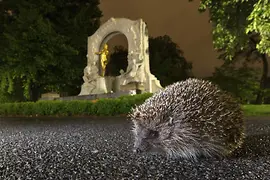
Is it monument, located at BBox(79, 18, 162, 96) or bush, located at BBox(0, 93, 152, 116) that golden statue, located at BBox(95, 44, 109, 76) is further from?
bush, located at BBox(0, 93, 152, 116)

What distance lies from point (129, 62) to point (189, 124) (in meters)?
15.3

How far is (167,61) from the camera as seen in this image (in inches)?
1185

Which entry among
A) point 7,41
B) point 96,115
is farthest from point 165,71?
point 96,115

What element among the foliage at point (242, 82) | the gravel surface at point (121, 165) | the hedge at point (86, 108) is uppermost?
the foliage at point (242, 82)

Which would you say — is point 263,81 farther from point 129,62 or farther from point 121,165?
point 121,165

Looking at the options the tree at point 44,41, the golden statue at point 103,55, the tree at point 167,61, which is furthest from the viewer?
the tree at point 167,61

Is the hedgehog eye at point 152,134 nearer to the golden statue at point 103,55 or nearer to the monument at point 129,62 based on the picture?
the monument at point 129,62

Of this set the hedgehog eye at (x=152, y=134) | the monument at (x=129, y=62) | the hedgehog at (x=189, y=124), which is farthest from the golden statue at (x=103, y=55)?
the hedgehog eye at (x=152, y=134)

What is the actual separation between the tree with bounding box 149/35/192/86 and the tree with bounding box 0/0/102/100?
7858mm

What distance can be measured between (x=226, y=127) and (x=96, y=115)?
32.5ft

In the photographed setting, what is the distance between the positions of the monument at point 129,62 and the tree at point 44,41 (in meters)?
2.03

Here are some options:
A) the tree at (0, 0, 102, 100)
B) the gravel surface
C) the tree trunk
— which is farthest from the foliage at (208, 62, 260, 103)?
the gravel surface

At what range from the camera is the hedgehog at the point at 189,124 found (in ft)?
8.68

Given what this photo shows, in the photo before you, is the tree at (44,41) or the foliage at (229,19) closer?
the foliage at (229,19)
